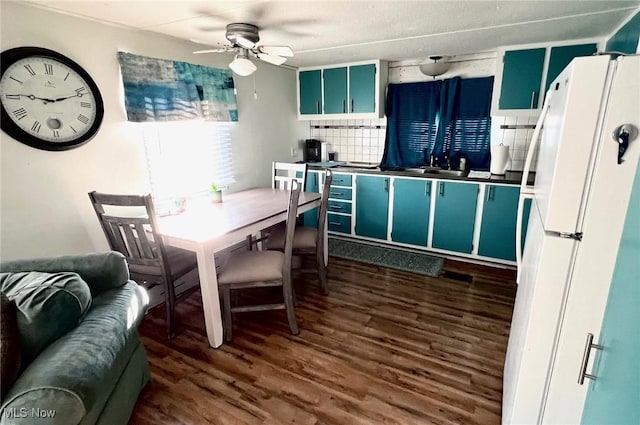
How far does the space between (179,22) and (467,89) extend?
2.81 m

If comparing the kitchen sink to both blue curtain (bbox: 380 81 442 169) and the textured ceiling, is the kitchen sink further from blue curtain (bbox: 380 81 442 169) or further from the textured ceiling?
the textured ceiling

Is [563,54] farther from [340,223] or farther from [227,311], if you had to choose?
[227,311]

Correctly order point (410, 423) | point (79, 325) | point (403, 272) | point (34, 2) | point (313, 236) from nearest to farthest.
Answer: point (79, 325) < point (410, 423) < point (34, 2) < point (313, 236) < point (403, 272)

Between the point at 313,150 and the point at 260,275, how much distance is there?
2586 mm

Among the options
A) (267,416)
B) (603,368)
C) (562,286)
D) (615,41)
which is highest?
(615,41)

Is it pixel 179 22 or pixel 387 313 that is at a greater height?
pixel 179 22

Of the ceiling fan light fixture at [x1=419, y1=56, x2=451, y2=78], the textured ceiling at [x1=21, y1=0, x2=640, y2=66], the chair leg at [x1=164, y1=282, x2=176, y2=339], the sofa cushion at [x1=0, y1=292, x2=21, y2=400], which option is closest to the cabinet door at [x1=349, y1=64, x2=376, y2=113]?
the ceiling fan light fixture at [x1=419, y1=56, x2=451, y2=78]

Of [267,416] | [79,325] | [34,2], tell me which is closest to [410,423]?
[267,416]

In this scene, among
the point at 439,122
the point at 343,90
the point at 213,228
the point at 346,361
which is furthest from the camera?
the point at 343,90

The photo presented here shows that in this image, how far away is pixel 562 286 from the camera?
41.9 inches

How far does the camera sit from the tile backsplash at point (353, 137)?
416 centimetres

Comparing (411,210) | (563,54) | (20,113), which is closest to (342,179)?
(411,210)

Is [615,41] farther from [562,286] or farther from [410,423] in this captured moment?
[410,423]

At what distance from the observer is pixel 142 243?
209 centimetres
